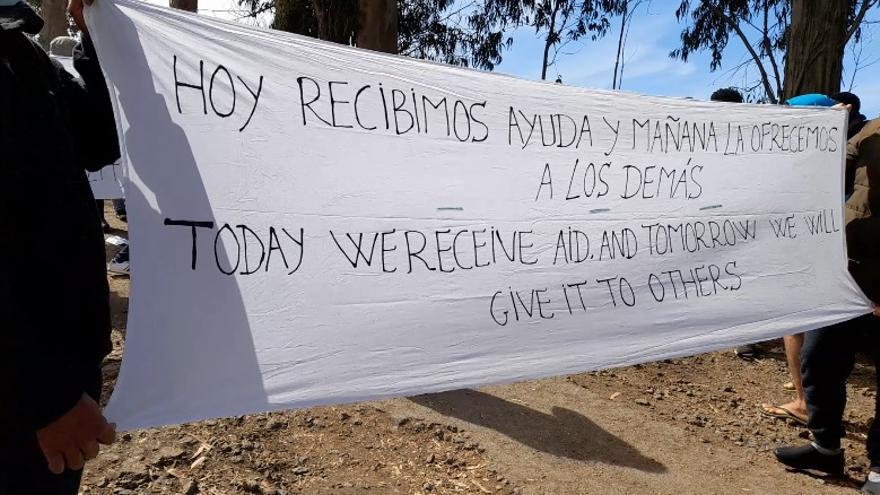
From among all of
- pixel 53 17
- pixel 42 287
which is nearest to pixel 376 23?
pixel 42 287

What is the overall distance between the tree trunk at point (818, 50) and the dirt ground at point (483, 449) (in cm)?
380

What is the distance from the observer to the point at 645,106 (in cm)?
279

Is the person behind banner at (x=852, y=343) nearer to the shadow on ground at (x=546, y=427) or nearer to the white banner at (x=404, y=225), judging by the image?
the white banner at (x=404, y=225)

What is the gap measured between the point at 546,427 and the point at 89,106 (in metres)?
2.69

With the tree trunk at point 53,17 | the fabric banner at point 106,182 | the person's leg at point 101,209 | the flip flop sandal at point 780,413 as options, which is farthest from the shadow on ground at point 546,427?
the tree trunk at point 53,17

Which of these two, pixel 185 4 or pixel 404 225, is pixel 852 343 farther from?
pixel 185 4

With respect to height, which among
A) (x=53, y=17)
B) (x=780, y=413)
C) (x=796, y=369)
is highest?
(x=53, y=17)

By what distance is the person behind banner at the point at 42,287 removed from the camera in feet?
4.20

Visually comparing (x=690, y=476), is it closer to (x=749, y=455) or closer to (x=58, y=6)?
(x=749, y=455)

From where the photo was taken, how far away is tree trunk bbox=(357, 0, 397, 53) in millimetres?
6488

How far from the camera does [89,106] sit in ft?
5.59

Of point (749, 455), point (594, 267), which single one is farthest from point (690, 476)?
point (594, 267)

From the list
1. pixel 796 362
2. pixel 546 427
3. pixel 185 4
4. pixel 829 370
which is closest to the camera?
pixel 829 370

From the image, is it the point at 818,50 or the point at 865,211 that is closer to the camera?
the point at 865,211
